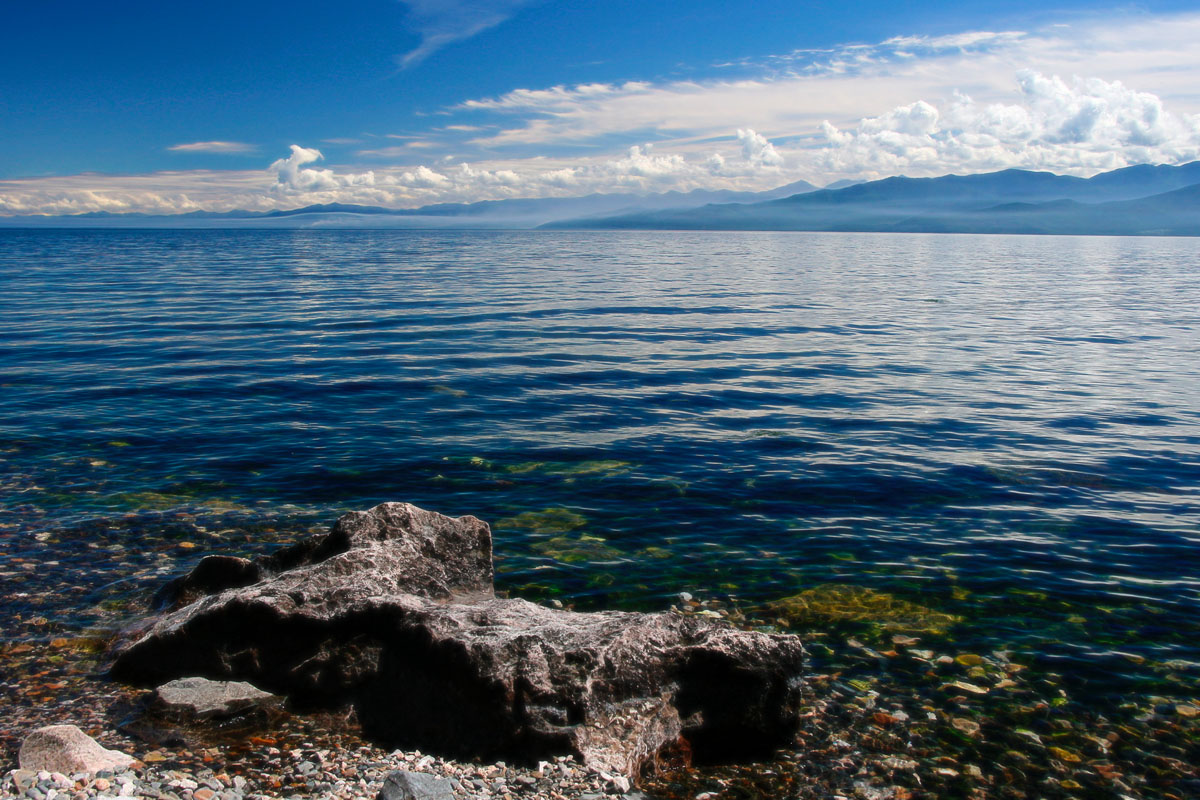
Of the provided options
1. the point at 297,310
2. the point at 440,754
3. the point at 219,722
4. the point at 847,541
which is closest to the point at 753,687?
the point at 440,754

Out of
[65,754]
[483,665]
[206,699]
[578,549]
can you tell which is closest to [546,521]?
[578,549]

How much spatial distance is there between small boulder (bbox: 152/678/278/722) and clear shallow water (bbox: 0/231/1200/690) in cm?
294

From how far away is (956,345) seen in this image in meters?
33.7

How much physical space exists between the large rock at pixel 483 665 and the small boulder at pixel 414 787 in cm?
80

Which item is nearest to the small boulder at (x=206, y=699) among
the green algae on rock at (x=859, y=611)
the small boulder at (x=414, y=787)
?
the small boulder at (x=414, y=787)

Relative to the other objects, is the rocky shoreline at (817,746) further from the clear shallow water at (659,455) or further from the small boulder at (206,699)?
the clear shallow water at (659,455)

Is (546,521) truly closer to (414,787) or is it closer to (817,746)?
(817,746)

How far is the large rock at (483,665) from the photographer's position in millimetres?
6953

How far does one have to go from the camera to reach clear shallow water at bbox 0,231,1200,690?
11.4 meters

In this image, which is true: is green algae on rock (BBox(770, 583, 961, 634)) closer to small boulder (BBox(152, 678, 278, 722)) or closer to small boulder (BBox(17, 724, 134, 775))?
→ small boulder (BBox(152, 678, 278, 722))

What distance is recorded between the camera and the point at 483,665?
713cm

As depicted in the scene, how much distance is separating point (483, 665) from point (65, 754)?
10.9ft

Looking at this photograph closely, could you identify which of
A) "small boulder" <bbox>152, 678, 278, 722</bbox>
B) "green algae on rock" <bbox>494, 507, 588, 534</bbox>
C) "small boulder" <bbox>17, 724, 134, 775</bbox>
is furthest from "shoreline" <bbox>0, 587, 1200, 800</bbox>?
"green algae on rock" <bbox>494, 507, 588, 534</bbox>

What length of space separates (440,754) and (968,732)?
201 inches
